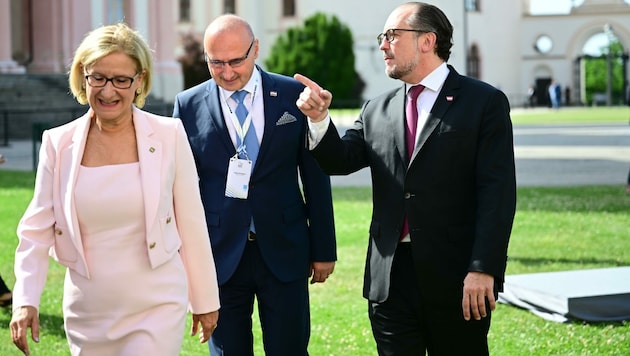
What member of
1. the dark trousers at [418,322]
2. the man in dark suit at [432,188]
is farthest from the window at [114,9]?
the dark trousers at [418,322]

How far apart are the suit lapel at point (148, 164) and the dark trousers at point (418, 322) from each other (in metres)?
1.19

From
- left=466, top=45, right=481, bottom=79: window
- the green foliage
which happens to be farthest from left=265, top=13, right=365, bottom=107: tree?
the green foliage

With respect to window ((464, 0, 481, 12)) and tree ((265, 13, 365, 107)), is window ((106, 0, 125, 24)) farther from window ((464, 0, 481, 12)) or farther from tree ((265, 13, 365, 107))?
window ((464, 0, 481, 12))

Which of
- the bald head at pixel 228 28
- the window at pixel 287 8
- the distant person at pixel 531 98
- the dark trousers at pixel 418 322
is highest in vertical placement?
the window at pixel 287 8

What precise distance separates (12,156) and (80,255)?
23.1 m

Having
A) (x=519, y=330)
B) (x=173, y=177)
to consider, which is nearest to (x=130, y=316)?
(x=173, y=177)

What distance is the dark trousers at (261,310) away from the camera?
16.7 feet

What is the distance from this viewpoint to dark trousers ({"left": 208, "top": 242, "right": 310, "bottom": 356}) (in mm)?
5086

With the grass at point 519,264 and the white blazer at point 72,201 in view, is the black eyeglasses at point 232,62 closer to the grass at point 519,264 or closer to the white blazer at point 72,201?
the white blazer at point 72,201

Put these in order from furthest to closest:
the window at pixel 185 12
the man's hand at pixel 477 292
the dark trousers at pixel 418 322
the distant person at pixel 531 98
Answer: the window at pixel 185 12
the distant person at pixel 531 98
the dark trousers at pixel 418 322
the man's hand at pixel 477 292

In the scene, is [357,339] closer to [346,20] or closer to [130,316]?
[130,316]

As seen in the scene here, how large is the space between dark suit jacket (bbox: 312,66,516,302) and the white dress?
104 centimetres

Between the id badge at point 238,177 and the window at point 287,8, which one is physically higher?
the window at point 287,8

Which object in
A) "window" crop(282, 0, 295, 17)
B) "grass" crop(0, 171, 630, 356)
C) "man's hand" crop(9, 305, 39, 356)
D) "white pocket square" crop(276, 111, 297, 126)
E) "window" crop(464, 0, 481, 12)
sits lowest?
"grass" crop(0, 171, 630, 356)
